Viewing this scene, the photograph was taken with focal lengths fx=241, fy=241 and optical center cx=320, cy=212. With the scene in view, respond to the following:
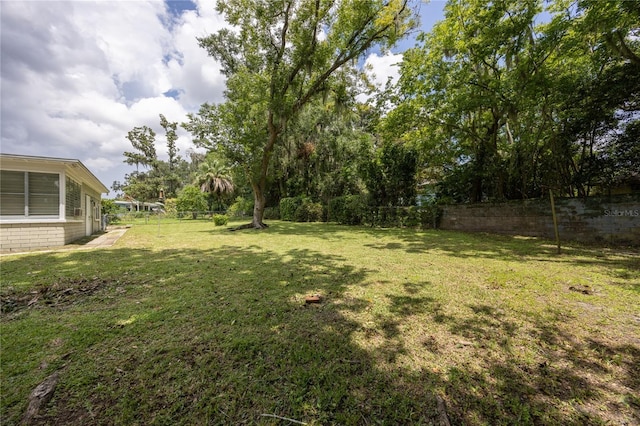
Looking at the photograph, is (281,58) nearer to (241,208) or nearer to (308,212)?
(308,212)

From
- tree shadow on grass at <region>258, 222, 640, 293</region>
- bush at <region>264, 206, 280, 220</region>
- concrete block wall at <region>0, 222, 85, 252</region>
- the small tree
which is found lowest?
tree shadow on grass at <region>258, 222, 640, 293</region>

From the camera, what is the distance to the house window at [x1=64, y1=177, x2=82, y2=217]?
7719 millimetres

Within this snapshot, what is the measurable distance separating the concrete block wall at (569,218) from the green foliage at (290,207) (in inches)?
441

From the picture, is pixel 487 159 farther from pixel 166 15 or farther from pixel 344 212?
pixel 166 15

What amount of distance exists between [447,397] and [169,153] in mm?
43689

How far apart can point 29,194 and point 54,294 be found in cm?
599

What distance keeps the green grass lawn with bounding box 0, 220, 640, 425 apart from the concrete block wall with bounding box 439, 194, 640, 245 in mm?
3540

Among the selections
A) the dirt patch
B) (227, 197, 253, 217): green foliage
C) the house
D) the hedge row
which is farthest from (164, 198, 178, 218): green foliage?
the dirt patch

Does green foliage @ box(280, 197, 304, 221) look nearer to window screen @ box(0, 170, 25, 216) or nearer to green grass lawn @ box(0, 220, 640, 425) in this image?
window screen @ box(0, 170, 25, 216)

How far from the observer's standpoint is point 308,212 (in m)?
17.2

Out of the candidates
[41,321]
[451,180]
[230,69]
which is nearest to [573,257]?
[451,180]

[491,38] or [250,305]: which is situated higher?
[491,38]

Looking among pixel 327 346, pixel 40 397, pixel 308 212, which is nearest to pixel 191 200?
pixel 308 212

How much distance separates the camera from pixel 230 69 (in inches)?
704
